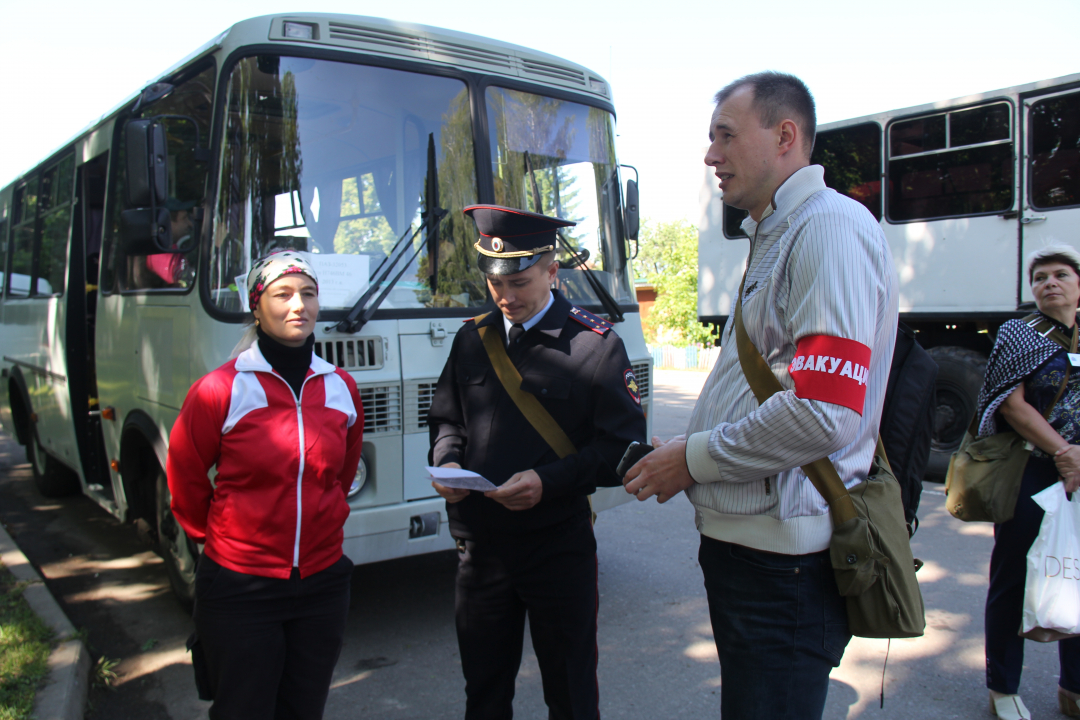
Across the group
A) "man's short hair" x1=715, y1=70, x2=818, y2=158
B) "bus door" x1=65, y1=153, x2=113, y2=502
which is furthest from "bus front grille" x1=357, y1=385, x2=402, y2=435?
"bus door" x1=65, y1=153, x2=113, y2=502

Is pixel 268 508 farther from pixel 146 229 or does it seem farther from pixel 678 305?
pixel 678 305

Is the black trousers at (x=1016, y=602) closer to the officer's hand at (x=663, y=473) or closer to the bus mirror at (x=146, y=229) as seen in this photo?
the officer's hand at (x=663, y=473)

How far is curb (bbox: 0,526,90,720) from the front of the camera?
126 inches

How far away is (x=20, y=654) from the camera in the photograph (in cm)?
354

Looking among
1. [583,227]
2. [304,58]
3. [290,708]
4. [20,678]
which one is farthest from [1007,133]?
[20,678]

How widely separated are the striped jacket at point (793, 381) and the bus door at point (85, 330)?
5.22 meters

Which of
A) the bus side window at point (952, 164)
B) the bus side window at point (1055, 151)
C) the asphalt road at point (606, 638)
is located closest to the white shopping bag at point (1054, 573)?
the asphalt road at point (606, 638)

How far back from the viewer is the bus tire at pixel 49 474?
7.29 meters

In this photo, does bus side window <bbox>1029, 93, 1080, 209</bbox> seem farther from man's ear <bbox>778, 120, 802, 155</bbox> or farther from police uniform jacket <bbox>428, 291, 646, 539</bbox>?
man's ear <bbox>778, 120, 802, 155</bbox>

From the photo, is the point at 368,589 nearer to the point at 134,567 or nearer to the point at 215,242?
the point at 134,567

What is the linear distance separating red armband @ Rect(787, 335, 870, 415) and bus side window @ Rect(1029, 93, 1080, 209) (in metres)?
7.15

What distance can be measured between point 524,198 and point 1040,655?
11.3 feet

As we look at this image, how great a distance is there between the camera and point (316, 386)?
263cm

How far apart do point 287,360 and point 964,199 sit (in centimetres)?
739
